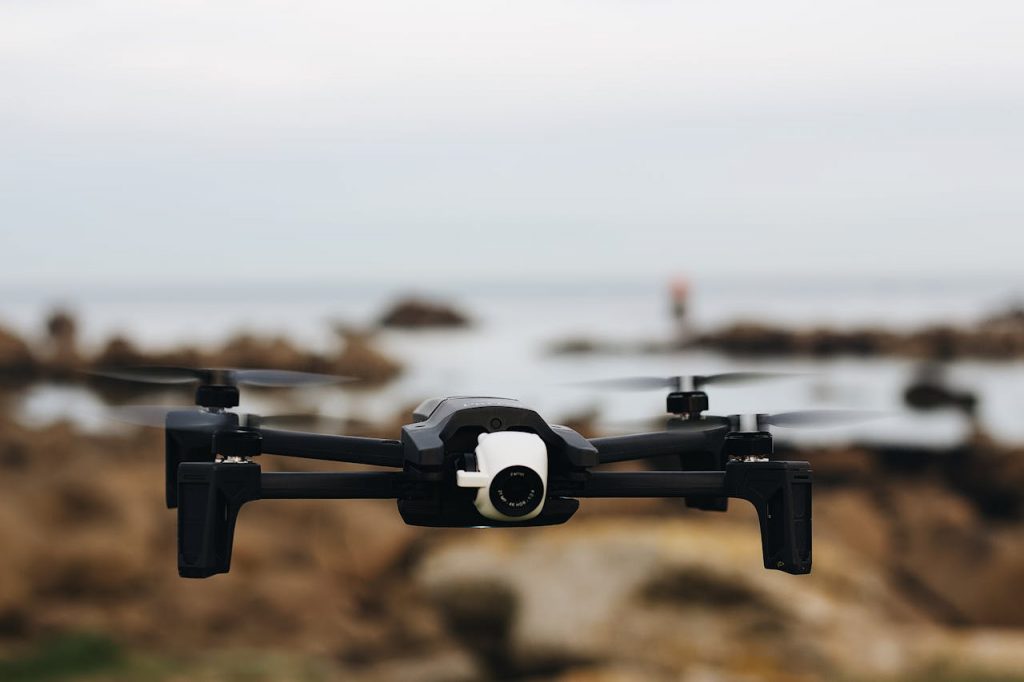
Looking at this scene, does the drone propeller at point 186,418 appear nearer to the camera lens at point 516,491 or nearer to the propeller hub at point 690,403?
the camera lens at point 516,491

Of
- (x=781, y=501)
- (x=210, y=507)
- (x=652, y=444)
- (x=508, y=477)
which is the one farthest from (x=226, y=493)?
(x=781, y=501)

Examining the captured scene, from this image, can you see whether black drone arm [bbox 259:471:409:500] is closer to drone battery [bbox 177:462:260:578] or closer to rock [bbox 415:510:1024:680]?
drone battery [bbox 177:462:260:578]

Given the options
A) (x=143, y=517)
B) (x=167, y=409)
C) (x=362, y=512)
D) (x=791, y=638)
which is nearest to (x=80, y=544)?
(x=143, y=517)

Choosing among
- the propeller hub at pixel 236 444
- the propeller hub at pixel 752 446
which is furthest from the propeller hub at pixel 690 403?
the propeller hub at pixel 236 444

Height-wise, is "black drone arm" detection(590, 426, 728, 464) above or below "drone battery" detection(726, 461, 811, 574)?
above

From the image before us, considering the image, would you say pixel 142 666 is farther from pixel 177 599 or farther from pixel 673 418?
pixel 673 418

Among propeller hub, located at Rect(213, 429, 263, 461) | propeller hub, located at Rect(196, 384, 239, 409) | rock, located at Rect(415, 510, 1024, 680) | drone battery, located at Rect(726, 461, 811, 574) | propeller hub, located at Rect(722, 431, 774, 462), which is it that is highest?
propeller hub, located at Rect(196, 384, 239, 409)

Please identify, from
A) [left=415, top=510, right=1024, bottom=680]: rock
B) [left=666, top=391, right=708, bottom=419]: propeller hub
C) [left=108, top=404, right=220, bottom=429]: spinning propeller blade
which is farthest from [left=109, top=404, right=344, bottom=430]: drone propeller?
[left=415, top=510, right=1024, bottom=680]: rock
